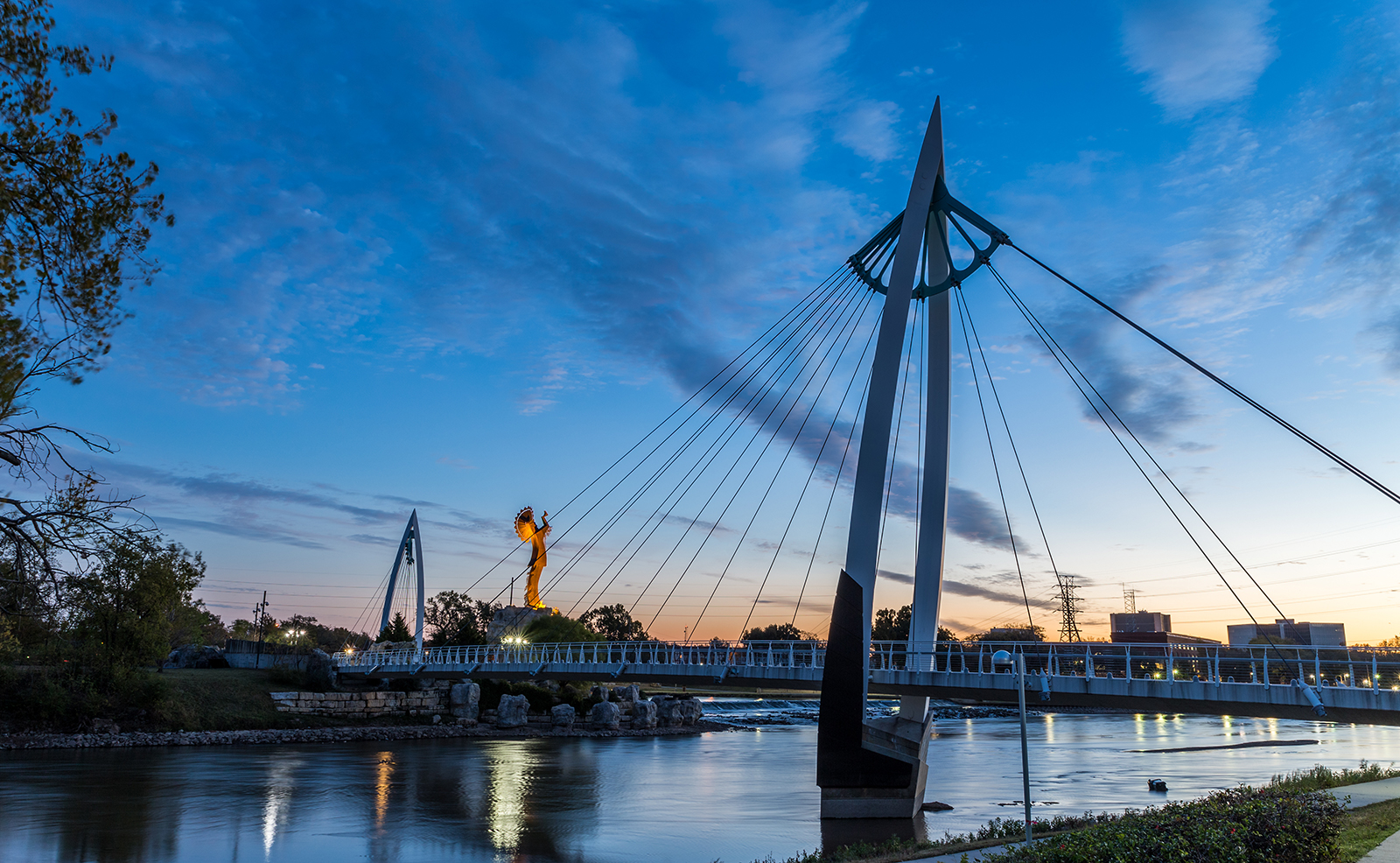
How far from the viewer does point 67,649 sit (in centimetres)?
4462

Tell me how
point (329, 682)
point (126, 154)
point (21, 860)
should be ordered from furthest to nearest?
point (329, 682) < point (21, 860) < point (126, 154)

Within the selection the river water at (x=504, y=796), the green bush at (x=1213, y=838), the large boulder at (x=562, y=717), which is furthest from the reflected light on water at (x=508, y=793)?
the green bush at (x=1213, y=838)

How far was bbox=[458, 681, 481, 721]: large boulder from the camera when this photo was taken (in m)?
62.4

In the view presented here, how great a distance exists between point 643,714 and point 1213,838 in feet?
202

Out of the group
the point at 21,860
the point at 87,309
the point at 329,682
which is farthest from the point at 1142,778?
the point at 329,682

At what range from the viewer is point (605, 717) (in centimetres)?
6600

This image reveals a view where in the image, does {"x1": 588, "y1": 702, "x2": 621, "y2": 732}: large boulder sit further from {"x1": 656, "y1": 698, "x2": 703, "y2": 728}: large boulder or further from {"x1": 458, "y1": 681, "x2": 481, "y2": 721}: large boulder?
{"x1": 458, "y1": 681, "x2": 481, "y2": 721}: large boulder

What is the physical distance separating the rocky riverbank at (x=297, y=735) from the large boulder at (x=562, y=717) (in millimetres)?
468

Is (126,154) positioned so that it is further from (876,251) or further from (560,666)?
(560,666)

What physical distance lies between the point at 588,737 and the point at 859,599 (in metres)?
41.7

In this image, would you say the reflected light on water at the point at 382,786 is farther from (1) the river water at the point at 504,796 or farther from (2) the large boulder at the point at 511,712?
(2) the large boulder at the point at 511,712

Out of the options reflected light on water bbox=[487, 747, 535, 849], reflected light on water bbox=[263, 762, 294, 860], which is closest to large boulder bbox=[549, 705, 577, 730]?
reflected light on water bbox=[487, 747, 535, 849]

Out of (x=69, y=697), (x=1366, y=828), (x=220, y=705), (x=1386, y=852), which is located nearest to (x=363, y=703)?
(x=220, y=705)

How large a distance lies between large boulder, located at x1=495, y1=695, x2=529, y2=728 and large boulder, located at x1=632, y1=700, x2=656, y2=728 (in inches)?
392
